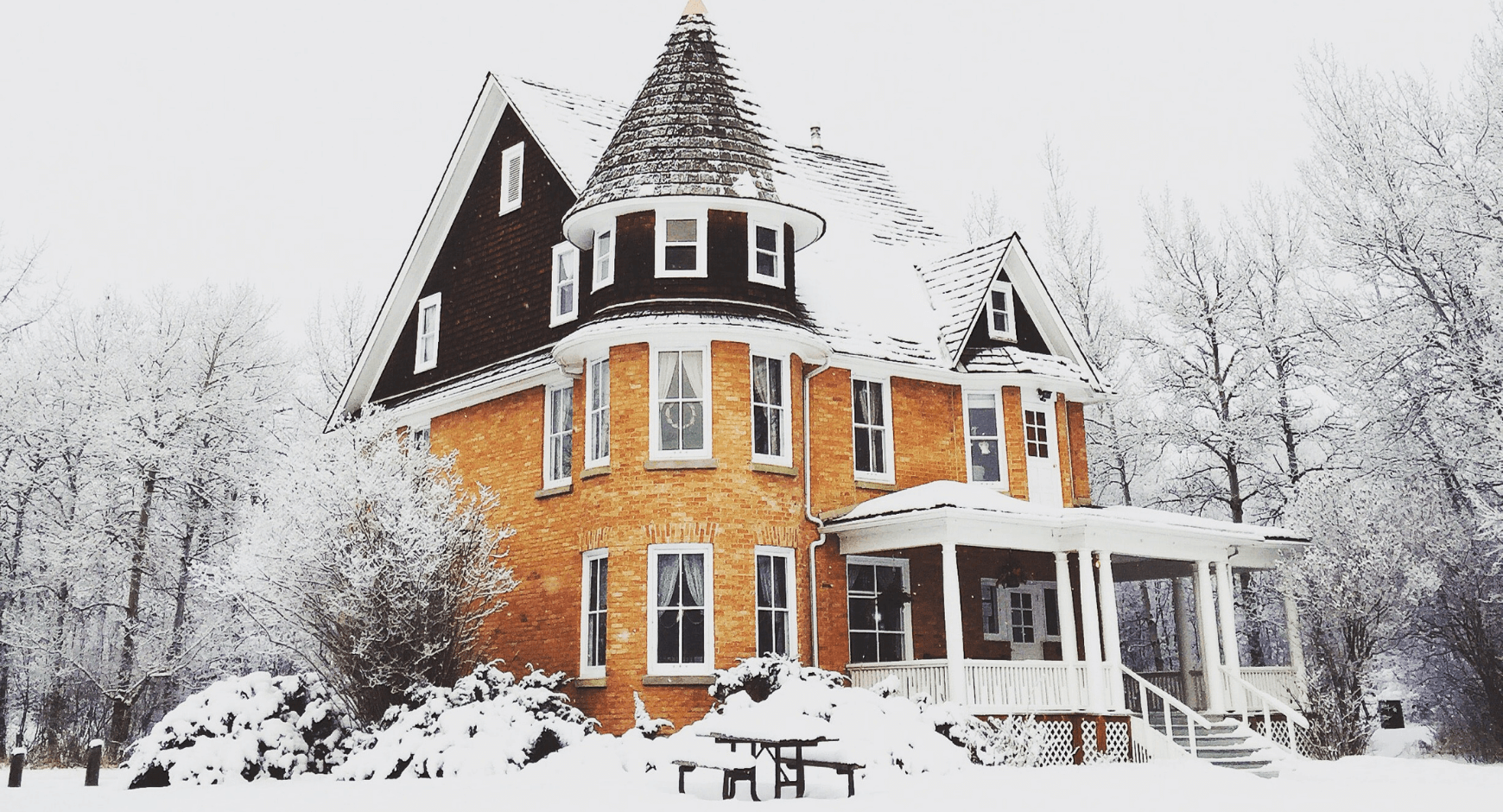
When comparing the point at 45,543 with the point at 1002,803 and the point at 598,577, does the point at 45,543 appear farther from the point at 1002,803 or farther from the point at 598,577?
the point at 1002,803

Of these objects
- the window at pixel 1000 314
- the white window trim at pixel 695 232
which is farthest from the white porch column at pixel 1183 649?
the white window trim at pixel 695 232

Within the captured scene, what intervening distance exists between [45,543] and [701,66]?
61.2 ft

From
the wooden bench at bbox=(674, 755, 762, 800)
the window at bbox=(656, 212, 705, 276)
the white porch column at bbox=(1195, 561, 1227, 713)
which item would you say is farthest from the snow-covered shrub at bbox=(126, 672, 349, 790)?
the white porch column at bbox=(1195, 561, 1227, 713)

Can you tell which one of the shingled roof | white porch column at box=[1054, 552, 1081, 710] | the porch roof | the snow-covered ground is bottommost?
the snow-covered ground

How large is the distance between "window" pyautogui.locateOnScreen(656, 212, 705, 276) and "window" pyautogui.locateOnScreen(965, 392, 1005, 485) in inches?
234

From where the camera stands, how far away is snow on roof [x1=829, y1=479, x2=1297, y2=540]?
18.4 meters

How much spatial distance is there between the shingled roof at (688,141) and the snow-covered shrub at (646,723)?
7.77 meters

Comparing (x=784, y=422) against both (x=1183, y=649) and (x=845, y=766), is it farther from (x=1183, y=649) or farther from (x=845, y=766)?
(x=1183, y=649)

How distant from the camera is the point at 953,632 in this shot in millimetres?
17828

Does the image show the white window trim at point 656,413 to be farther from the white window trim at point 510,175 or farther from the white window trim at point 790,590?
the white window trim at point 510,175

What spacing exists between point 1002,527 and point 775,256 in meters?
5.70

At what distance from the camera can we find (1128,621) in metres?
35.5

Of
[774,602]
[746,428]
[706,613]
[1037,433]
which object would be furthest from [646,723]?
[1037,433]

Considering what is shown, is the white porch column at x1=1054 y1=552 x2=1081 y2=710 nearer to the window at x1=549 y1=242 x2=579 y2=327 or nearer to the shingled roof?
the shingled roof
